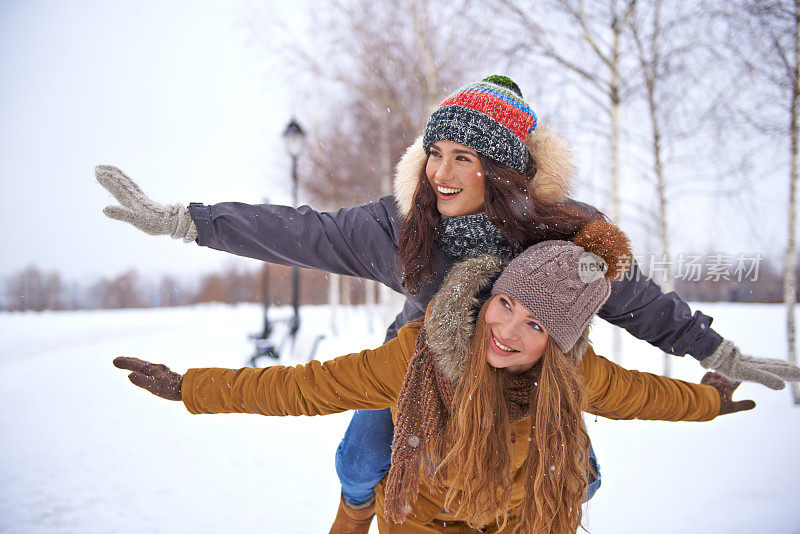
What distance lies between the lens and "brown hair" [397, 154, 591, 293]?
1.75 metres

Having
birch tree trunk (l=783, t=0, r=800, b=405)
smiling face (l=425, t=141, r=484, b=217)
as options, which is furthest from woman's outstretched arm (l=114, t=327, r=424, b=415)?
birch tree trunk (l=783, t=0, r=800, b=405)

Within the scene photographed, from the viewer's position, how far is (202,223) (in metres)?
1.73

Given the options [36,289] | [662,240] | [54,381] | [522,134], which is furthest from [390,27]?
[36,289]

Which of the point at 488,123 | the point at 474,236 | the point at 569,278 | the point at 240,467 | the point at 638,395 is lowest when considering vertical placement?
the point at 240,467

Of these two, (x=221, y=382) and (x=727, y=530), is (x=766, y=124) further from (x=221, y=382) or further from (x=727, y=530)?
(x=221, y=382)

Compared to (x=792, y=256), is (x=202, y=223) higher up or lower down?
lower down

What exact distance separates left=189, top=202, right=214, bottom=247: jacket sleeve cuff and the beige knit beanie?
1.00 metres

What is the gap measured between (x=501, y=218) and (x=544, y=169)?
0.31m

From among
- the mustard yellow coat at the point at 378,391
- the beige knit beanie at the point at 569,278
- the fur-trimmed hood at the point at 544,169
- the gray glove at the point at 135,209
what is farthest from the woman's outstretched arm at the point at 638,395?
the gray glove at the point at 135,209

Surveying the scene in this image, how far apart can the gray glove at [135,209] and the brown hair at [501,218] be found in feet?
2.61

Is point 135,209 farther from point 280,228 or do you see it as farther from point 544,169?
point 544,169

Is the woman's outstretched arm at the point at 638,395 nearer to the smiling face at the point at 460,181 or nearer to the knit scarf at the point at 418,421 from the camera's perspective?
the knit scarf at the point at 418,421

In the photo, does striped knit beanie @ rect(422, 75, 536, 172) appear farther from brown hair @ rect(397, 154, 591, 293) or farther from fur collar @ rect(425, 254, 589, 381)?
fur collar @ rect(425, 254, 589, 381)

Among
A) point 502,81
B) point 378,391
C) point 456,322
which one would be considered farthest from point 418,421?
point 502,81
